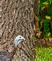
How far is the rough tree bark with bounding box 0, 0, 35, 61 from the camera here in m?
4.43

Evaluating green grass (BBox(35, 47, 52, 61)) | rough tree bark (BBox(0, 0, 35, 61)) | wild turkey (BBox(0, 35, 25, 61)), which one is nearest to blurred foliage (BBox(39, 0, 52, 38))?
green grass (BBox(35, 47, 52, 61))

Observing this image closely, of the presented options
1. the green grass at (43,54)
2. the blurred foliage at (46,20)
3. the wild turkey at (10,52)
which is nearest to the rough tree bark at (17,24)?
the wild turkey at (10,52)

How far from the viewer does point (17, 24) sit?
4.50m

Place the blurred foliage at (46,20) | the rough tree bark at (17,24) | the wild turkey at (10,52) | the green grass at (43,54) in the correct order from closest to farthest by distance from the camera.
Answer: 1. the wild turkey at (10,52)
2. the rough tree bark at (17,24)
3. the green grass at (43,54)
4. the blurred foliage at (46,20)

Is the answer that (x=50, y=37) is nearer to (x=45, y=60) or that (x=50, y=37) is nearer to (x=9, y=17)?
(x=45, y=60)

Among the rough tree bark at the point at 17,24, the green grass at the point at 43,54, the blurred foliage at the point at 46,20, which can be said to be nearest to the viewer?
the rough tree bark at the point at 17,24

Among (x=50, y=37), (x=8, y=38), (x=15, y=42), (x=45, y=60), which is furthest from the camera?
(x=50, y=37)

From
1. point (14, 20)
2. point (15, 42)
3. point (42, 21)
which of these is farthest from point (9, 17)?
point (42, 21)

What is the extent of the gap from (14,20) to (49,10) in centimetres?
810

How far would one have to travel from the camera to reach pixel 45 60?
8297 mm

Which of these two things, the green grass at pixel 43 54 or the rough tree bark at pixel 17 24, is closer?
the rough tree bark at pixel 17 24

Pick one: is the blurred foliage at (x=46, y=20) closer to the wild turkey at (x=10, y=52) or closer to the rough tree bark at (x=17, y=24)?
the rough tree bark at (x=17, y=24)

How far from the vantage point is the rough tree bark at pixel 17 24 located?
4.43 m

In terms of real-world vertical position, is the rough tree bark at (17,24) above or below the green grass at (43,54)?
above
